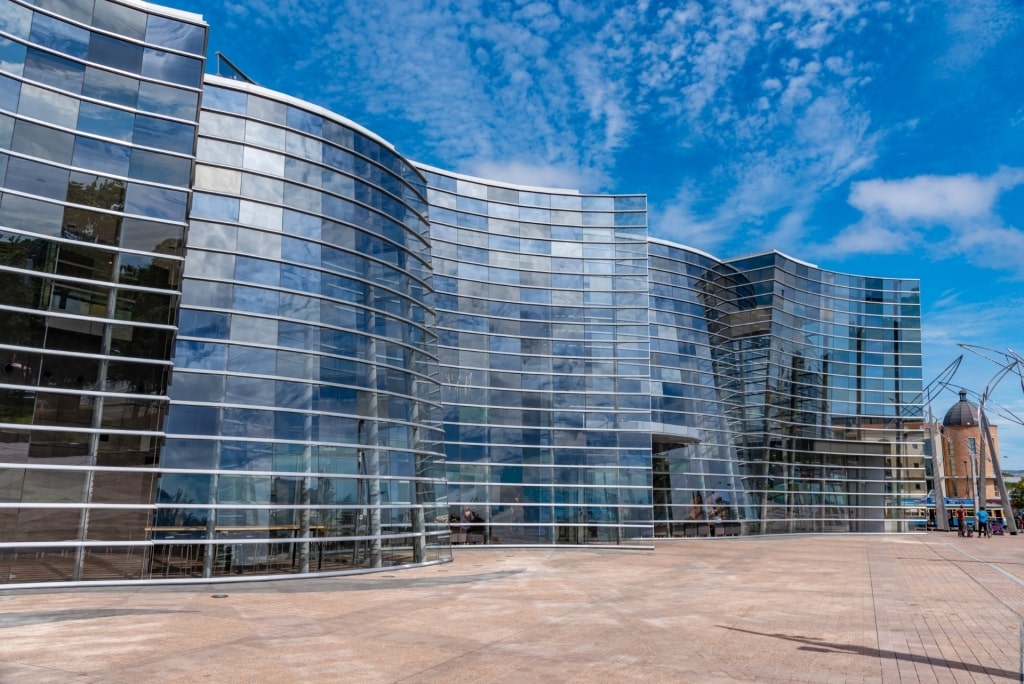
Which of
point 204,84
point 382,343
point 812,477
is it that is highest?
point 204,84

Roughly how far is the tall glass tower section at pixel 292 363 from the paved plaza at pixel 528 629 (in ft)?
5.58

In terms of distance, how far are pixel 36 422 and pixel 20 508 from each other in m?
2.34

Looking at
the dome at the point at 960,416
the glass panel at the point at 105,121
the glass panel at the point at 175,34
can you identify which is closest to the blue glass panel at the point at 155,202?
the glass panel at the point at 105,121

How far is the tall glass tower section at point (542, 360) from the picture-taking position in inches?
1575

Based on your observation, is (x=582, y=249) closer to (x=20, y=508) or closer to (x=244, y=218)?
(x=244, y=218)

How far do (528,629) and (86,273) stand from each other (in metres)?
16.7

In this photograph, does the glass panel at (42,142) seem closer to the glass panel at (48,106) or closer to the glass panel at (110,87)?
the glass panel at (48,106)

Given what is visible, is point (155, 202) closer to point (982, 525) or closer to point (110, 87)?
point (110, 87)

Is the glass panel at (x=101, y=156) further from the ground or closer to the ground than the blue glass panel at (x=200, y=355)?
further from the ground

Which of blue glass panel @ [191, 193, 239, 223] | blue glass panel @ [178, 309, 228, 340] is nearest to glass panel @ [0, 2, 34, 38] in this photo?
blue glass panel @ [191, 193, 239, 223]

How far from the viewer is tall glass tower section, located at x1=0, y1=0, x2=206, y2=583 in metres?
20.6

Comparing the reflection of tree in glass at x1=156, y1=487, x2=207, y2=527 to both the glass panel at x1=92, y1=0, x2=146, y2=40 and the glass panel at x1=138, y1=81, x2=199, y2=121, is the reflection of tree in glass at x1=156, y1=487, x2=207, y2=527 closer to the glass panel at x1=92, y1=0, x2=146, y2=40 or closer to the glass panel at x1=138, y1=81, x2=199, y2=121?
the glass panel at x1=138, y1=81, x2=199, y2=121

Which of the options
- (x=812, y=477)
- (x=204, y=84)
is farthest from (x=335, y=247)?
(x=812, y=477)

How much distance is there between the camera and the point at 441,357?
135ft
